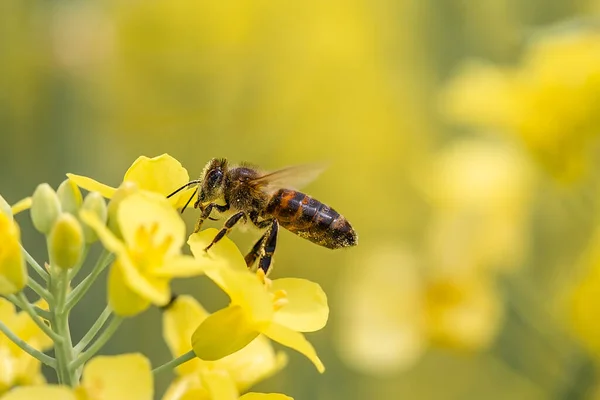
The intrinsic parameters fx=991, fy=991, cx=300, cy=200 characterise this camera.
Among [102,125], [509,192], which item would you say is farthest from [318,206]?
[102,125]

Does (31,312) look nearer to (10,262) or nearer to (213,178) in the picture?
(10,262)

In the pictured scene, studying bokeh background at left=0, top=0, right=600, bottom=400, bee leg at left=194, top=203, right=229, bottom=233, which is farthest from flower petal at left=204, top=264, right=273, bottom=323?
bokeh background at left=0, top=0, right=600, bottom=400

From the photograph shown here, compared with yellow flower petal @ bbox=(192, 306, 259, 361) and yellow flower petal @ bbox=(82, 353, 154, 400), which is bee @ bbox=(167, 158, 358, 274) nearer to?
yellow flower petal @ bbox=(192, 306, 259, 361)

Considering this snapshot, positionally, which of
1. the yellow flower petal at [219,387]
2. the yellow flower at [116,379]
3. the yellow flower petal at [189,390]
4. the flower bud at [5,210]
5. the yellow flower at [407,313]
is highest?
the flower bud at [5,210]

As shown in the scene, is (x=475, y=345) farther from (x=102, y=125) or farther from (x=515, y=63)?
(x=102, y=125)

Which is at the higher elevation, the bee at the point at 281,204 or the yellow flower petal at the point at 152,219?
the yellow flower petal at the point at 152,219

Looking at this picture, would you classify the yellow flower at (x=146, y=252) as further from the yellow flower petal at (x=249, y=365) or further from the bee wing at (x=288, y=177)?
the bee wing at (x=288, y=177)

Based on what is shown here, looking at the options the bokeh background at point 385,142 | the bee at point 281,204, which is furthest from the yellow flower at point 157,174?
the bokeh background at point 385,142
